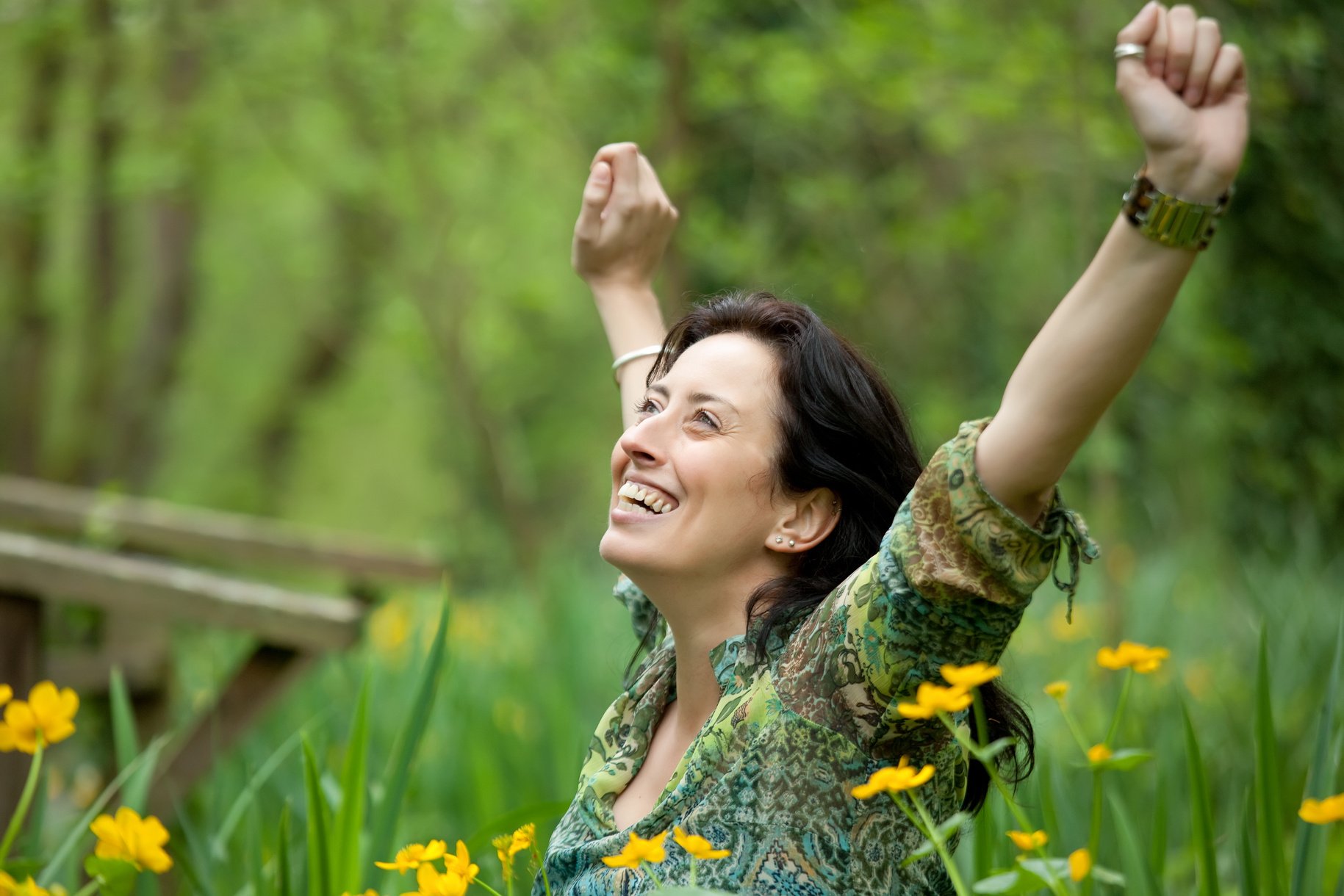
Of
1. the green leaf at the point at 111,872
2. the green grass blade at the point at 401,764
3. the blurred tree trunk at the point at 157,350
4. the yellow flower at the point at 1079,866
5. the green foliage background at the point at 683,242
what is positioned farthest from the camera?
the blurred tree trunk at the point at 157,350

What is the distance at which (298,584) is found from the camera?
10508 mm

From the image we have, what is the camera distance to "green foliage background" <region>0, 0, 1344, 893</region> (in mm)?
3400

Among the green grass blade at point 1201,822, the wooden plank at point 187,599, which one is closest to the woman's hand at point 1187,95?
the green grass blade at point 1201,822

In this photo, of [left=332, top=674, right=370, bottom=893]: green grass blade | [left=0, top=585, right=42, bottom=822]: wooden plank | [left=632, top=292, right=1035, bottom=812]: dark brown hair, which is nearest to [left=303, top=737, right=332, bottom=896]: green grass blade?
[left=332, top=674, right=370, bottom=893]: green grass blade

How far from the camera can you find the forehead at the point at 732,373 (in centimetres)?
136

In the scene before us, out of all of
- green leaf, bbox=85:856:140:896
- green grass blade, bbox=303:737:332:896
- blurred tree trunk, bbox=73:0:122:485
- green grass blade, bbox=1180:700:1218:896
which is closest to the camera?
green leaf, bbox=85:856:140:896

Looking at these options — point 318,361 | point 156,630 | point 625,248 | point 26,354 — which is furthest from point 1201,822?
point 318,361

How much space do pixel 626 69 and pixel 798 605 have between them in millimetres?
3985

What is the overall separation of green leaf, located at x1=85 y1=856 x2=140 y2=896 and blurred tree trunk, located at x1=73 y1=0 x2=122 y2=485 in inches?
214

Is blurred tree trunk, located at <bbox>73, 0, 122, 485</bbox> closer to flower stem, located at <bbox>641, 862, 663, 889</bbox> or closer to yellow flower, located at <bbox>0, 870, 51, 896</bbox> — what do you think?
yellow flower, located at <bbox>0, 870, 51, 896</bbox>

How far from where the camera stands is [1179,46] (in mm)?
905

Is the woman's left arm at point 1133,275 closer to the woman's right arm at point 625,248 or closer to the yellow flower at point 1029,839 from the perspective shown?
the yellow flower at point 1029,839

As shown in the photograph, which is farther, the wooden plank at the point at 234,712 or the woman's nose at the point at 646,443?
the wooden plank at the point at 234,712

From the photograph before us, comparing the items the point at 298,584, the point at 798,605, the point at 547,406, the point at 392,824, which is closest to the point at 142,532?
the point at 392,824
